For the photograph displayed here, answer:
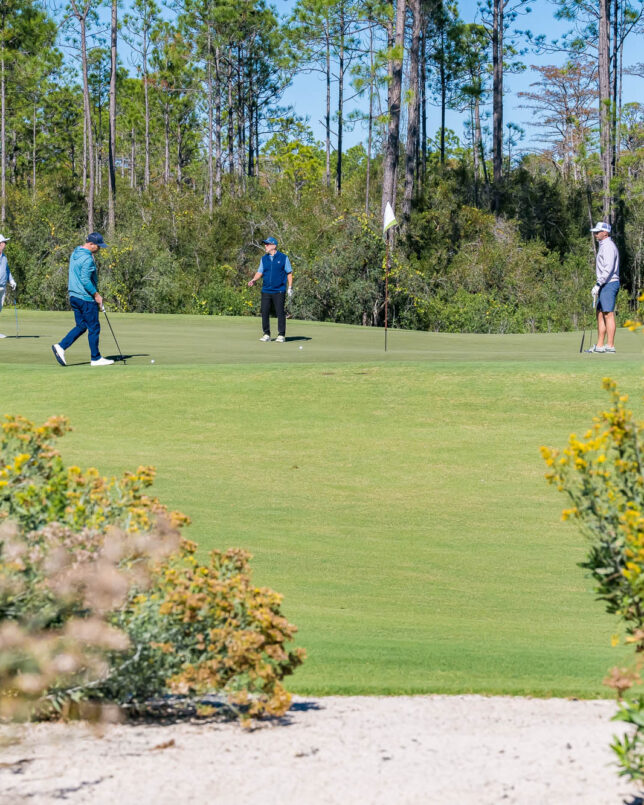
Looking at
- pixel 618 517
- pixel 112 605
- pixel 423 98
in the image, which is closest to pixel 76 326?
pixel 112 605

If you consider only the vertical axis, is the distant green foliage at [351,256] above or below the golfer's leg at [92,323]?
above

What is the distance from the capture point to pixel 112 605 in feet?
13.7

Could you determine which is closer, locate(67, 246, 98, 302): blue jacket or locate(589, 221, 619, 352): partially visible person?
locate(67, 246, 98, 302): blue jacket

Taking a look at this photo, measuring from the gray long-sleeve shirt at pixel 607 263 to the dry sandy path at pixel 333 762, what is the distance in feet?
40.0

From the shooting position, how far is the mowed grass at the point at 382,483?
20.1 feet

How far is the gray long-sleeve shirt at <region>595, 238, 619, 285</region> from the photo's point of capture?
1631cm

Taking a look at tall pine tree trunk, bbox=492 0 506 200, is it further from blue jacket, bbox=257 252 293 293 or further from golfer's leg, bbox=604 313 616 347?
golfer's leg, bbox=604 313 616 347

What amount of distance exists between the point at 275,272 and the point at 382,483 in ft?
35.1

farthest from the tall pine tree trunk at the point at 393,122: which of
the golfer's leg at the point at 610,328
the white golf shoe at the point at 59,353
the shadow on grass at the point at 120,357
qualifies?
the white golf shoe at the point at 59,353

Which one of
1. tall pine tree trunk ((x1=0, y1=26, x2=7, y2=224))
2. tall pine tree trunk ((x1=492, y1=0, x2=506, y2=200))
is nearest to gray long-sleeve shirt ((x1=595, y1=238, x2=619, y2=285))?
tall pine tree trunk ((x1=492, y1=0, x2=506, y2=200))

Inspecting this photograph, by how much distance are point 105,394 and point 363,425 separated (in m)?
3.44

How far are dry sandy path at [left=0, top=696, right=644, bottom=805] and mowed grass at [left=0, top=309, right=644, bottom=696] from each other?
721mm

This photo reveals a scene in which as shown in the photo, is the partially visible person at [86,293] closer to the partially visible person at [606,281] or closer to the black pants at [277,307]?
the black pants at [277,307]

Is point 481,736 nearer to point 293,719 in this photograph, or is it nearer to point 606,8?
point 293,719
